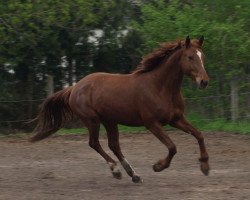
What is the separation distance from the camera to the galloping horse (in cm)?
805

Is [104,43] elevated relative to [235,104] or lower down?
elevated

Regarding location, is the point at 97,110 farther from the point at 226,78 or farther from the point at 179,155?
the point at 226,78

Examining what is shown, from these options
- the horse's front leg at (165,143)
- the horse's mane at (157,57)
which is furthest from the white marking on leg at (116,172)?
the horse's mane at (157,57)

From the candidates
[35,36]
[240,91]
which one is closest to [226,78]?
[240,91]

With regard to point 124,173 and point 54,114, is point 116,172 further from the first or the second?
point 54,114

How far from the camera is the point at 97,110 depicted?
8.73 meters

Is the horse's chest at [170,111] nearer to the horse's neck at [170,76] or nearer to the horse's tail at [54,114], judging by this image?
the horse's neck at [170,76]

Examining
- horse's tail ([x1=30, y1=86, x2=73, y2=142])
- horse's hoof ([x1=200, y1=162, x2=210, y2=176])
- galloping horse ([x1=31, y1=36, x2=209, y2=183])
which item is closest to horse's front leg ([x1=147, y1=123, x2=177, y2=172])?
galloping horse ([x1=31, y1=36, x2=209, y2=183])

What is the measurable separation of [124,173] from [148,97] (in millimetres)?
1528

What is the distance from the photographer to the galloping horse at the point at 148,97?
8047 millimetres

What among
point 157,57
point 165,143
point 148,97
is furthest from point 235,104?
point 165,143

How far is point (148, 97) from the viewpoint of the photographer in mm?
8180

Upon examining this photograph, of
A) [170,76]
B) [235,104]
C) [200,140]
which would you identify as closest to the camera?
[200,140]

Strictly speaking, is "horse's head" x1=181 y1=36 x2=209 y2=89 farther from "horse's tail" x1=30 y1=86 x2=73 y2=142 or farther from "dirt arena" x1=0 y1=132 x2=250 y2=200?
"horse's tail" x1=30 y1=86 x2=73 y2=142
